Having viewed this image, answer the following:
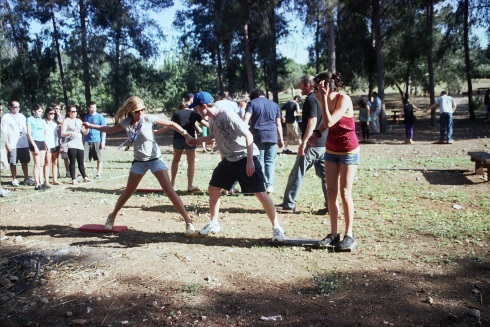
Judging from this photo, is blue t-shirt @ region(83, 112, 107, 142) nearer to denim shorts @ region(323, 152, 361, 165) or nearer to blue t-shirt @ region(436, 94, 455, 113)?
denim shorts @ region(323, 152, 361, 165)

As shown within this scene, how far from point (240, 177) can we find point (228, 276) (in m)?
1.30

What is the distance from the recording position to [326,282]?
4.01 m

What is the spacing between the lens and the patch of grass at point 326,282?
385 cm

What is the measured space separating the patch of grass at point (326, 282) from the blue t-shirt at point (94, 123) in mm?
7628

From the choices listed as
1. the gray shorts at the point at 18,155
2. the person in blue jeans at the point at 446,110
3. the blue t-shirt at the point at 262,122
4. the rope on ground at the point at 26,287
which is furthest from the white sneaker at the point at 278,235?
the person in blue jeans at the point at 446,110

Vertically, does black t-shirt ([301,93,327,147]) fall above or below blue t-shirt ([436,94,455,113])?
below

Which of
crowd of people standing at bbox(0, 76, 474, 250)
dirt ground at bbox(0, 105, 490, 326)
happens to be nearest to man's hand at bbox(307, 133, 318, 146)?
crowd of people standing at bbox(0, 76, 474, 250)

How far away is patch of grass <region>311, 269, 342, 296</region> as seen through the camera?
385 centimetres

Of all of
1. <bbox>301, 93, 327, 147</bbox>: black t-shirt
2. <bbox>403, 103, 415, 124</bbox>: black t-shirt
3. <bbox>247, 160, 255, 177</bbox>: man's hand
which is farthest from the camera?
<bbox>403, 103, 415, 124</bbox>: black t-shirt

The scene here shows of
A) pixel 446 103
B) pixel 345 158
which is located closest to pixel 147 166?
pixel 345 158

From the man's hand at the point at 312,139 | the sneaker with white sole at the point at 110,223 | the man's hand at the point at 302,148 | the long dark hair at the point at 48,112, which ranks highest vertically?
the long dark hair at the point at 48,112

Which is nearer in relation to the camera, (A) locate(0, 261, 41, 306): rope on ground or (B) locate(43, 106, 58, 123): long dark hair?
(A) locate(0, 261, 41, 306): rope on ground

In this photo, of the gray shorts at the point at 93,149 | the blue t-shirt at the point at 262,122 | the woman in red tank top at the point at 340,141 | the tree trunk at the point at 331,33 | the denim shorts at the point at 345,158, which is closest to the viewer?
the woman in red tank top at the point at 340,141

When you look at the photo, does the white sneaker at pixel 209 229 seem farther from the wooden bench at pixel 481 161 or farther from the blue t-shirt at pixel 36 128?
the blue t-shirt at pixel 36 128
